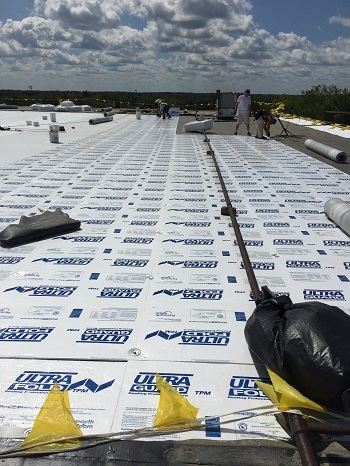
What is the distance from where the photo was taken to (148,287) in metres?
3.66

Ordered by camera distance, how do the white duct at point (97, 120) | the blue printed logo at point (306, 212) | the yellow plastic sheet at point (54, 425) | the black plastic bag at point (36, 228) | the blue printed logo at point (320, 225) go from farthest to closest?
the white duct at point (97, 120) → the blue printed logo at point (306, 212) → the blue printed logo at point (320, 225) → the black plastic bag at point (36, 228) → the yellow plastic sheet at point (54, 425)

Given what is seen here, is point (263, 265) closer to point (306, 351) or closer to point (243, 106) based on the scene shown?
point (306, 351)

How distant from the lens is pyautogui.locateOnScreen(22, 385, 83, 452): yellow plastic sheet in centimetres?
200

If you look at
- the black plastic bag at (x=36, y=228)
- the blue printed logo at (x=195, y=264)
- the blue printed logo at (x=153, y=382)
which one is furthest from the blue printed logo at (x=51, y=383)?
the black plastic bag at (x=36, y=228)

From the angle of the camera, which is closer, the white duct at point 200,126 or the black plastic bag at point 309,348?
the black plastic bag at point 309,348

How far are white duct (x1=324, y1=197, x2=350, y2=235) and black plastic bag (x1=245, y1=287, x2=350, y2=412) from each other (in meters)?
2.83

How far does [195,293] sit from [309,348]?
4.91 ft

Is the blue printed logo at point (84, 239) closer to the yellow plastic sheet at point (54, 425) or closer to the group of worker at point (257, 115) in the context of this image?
the yellow plastic sheet at point (54, 425)

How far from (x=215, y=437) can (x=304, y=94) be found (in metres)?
30.8

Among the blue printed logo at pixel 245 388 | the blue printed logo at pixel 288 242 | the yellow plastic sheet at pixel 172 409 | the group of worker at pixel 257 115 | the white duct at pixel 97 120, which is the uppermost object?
the group of worker at pixel 257 115

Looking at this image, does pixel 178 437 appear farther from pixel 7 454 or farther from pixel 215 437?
pixel 7 454

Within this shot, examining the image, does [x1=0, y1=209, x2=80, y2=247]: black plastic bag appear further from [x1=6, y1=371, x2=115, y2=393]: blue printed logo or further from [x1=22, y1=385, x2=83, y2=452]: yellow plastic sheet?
[x1=22, y1=385, x2=83, y2=452]: yellow plastic sheet

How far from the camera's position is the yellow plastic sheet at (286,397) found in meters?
2.13

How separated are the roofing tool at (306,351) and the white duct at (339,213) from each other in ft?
9.27
